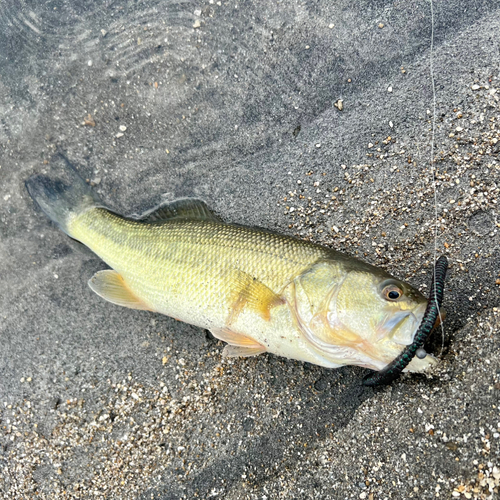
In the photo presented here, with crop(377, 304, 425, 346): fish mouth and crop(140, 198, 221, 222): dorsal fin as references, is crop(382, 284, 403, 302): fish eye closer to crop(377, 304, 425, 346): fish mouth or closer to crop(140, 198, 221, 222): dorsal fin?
crop(377, 304, 425, 346): fish mouth

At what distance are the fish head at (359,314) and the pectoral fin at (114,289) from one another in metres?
1.20

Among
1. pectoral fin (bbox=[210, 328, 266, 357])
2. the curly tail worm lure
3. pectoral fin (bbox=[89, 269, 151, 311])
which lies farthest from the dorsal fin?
the curly tail worm lure

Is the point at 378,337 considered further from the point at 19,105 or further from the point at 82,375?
the point at 19,105

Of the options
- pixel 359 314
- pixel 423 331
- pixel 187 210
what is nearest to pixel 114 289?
pixel 187 210

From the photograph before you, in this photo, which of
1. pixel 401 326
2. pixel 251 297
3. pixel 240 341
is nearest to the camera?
pixel 401 326

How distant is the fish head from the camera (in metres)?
2.32

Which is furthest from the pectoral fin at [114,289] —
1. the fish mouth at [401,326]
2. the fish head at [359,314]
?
the fish mouth at [401,326]

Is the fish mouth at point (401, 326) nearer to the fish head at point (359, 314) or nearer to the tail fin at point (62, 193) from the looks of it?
the fish head at point (359, 314)

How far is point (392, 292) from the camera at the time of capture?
2.37 meters

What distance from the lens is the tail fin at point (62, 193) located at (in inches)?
121

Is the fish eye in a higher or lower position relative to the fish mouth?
higher

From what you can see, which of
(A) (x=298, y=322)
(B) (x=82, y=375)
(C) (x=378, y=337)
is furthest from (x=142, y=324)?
(C) (x=378, y=337)

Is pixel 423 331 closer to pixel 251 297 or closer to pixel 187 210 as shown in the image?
pixel 251 297

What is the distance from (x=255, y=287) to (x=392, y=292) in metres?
0.81
